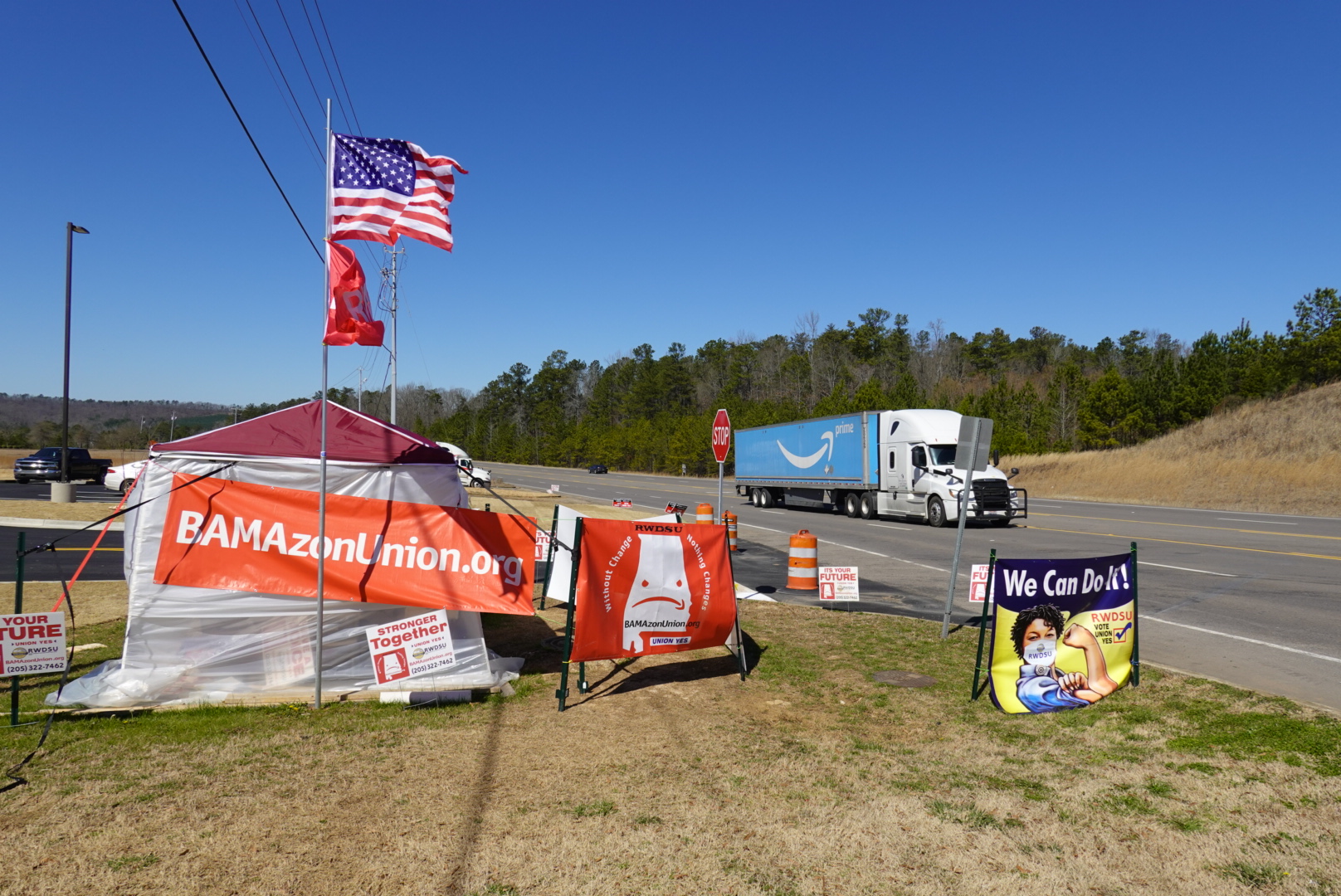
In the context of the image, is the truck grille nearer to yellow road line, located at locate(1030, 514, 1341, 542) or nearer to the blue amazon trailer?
the blue amazon trailer

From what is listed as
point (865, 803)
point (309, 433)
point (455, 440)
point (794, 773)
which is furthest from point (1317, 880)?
point (455, 440)

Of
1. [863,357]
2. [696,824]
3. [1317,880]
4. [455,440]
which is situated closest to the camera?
[1317,880]

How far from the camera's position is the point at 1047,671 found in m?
6.84

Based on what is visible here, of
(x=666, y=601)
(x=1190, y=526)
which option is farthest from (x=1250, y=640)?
(x=1190, y=526)

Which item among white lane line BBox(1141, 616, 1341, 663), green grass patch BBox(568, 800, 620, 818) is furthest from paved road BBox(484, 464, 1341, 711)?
green grass patch BBox(568, 800, 620, 818)

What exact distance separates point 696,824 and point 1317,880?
2901 mm

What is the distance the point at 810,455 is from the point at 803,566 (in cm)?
1864

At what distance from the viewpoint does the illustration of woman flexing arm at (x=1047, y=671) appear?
6742 millimetres

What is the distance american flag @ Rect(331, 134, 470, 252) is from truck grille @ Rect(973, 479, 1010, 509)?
19875 mm

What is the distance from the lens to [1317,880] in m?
3.94

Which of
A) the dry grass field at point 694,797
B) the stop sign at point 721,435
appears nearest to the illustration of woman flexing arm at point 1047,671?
the dry grass field at point 694,797

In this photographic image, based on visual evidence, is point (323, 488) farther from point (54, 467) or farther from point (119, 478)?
point (54, 467)

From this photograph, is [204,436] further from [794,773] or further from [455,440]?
[455,440]

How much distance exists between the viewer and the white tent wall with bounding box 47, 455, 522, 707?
6914mm
